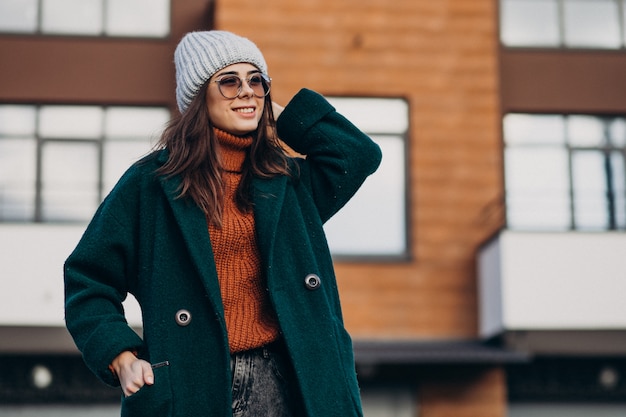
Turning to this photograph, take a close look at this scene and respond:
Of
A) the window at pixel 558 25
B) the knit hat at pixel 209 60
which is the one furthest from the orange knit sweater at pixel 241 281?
the window at pixel 558 25

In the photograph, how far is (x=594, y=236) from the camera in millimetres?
15602

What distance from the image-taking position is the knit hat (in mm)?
3570

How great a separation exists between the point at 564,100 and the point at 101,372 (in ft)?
47.8

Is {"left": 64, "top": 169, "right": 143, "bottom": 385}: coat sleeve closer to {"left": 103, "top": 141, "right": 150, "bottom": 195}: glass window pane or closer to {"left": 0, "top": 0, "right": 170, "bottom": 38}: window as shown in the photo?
{"left": 103, "top": 141, "right": 150, "bottom": 195}: glass window pane

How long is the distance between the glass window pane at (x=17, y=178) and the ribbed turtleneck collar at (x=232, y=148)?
1337 centimetres

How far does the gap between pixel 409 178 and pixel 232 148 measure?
506 inches

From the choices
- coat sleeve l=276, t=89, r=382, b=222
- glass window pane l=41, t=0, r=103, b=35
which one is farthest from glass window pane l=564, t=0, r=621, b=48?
coat sleeve l=276, t=89, r=382, b=222

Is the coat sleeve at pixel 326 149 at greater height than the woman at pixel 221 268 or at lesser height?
greater

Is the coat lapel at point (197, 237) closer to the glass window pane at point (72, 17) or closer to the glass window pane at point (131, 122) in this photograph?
the glass window pane at point (131, 122)

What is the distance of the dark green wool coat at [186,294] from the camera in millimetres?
3150

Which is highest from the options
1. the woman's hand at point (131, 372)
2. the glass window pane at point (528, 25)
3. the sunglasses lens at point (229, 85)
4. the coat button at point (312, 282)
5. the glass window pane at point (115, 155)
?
the glass window pane at point (528, 25)

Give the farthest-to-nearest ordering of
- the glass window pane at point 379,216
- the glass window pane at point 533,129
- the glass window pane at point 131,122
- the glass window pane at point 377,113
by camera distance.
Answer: the glass window pane at point 533,129
the glass window pane at point 131,122
the glass window pane at point 377,113
the glass window pane at point 379,216

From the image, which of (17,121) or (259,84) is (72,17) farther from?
(259,84)

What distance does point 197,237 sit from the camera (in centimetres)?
327
